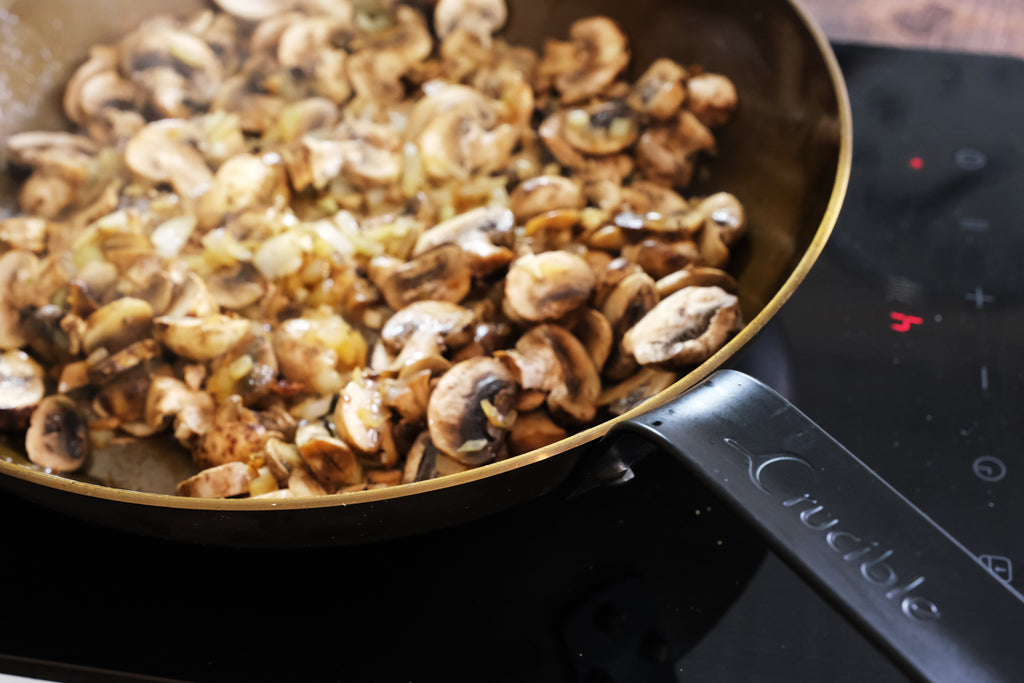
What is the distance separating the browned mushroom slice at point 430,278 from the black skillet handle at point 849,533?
458mm

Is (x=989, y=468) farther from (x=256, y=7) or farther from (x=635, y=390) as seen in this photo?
(x=256, y=7)

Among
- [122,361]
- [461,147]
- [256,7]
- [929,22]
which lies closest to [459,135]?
[461,147]

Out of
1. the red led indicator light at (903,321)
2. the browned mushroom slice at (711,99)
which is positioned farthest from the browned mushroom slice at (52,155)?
the red led indicator light at (903,321)

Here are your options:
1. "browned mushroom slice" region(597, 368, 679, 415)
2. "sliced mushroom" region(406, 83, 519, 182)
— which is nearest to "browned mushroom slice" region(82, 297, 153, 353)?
"sliced mushroom" region(406, 83, 519, 182)

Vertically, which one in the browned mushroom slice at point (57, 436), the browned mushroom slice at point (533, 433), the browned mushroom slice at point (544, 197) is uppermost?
the browned mushroom slice at point (544, 197)

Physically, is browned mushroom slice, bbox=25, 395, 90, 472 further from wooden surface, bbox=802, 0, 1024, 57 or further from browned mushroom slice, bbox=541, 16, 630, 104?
wooden surface, bbox=802, 0, 1024, 57

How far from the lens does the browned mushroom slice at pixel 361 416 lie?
969 millimetres

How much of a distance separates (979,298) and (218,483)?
1163 millimetres

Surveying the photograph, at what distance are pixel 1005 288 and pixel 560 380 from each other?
2.62 feet

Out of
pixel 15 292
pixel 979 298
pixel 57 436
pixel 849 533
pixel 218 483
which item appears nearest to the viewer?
pixel 849 533

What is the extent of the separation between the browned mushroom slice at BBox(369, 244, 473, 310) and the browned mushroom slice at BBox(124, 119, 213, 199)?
409 mm

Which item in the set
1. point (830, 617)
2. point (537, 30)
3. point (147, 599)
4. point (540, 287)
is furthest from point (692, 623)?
point (537, 30)

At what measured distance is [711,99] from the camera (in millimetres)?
1336

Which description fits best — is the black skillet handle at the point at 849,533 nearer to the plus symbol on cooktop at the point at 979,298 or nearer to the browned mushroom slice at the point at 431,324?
the browned mushroom slice at the point at 431,324
